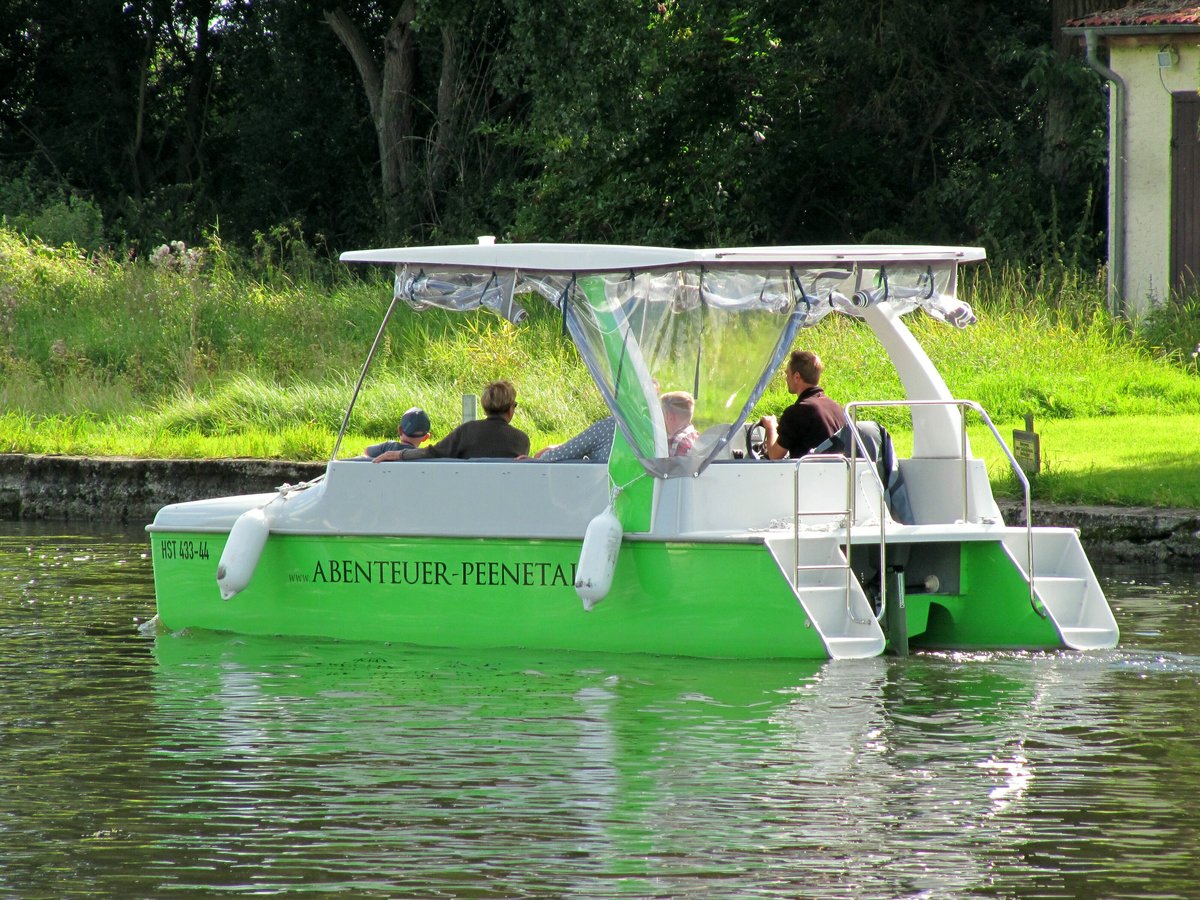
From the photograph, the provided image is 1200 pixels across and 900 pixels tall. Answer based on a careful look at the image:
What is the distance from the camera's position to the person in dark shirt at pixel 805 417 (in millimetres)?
9516

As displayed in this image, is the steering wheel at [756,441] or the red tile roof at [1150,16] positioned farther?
the red tile roof at [1150,16]

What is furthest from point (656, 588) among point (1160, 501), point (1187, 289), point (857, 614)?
point (1187, 289)

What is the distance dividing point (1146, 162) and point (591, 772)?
14235 millimetres

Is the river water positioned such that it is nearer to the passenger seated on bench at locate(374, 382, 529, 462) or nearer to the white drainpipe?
Answer: the passenger seated on bench at locate(374, 382, 529, 462)

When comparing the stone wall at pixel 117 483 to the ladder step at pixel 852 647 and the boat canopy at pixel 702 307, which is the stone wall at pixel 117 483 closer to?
the boat canopy at pixel 702 307

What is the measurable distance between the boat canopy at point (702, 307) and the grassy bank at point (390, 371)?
4.57 metres

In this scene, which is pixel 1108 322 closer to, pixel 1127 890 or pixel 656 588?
pixel 656 588

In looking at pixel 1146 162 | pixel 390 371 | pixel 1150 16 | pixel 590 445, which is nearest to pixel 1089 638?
pixel 590 445

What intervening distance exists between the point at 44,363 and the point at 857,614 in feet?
43.9

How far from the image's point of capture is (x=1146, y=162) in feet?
63.8

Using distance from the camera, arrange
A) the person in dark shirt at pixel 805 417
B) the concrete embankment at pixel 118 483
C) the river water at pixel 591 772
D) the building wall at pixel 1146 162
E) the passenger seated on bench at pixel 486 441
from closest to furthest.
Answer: the river water at pixel 591 772 < the person in dark shirt at pixel 805 417 < the passenger seated on bench at pixel 486 441 < the concrete embankment at pixel 118 483 < the building wall at pixel 1146 162

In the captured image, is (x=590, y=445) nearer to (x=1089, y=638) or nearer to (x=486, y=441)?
(x=486, y=441)

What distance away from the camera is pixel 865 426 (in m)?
9.66

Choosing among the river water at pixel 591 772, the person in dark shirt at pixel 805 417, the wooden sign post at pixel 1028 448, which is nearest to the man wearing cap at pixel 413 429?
the river water at pixel 591 772
